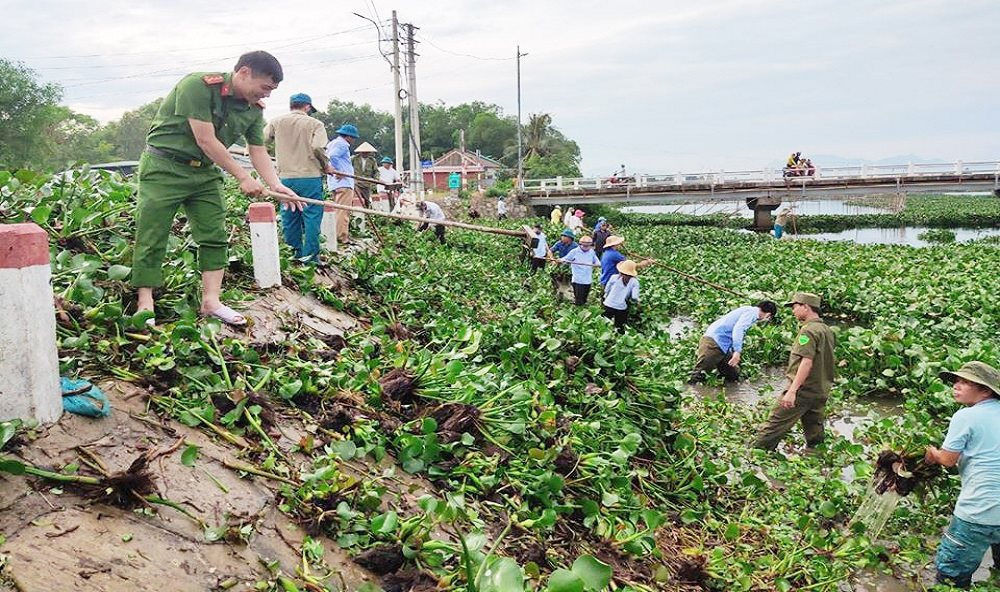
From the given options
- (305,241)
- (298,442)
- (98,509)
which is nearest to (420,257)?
(305,241)

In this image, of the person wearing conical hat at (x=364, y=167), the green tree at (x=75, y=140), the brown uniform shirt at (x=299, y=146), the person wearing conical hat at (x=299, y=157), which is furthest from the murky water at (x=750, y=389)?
the green tree at (x=75, y=140)

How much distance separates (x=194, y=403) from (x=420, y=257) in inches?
284

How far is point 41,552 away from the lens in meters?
1.94

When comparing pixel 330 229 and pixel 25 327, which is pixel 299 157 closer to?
pixel 330 229

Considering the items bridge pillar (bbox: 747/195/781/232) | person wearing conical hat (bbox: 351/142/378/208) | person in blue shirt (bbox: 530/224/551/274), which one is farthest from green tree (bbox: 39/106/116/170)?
bridge pillar (bbox: 747/195/781/232)

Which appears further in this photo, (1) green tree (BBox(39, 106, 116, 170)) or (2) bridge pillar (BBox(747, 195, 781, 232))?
(1) green tree (BBox(39, 106, 116, 170))

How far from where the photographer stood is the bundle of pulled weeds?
4.12 m

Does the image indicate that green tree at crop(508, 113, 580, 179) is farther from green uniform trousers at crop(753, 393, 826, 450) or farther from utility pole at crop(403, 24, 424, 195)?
green uniform trousers at crop(753, 393, 826, 450)

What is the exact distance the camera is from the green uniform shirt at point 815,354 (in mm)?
5289

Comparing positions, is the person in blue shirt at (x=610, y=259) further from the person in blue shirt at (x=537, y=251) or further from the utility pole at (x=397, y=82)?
the utility pole at (x=397, y=82)

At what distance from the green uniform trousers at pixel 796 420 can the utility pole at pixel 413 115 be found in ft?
50.9

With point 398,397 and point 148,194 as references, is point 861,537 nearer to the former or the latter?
point 398,397

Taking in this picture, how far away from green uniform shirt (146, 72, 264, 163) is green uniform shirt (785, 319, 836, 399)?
14.6ft

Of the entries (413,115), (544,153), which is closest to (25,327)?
(413,115)
